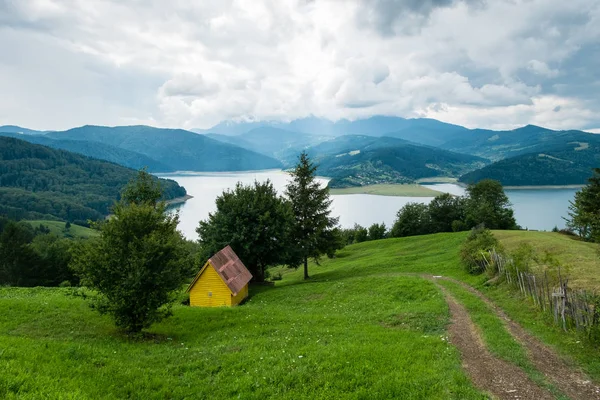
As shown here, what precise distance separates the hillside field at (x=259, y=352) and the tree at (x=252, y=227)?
52.9 ft

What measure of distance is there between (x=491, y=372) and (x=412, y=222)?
262 ft

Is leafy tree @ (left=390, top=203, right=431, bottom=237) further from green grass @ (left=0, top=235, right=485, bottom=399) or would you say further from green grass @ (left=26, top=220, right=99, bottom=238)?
green grass @ (left=26, top=220, right=99, bottom=238)

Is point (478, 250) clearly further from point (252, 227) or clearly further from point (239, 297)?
point (252, 227)

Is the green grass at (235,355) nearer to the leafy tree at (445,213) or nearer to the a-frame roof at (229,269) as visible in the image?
the a-frame roof at (229,269)

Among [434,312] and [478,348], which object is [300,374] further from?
[434,312]

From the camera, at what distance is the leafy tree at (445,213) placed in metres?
90.3

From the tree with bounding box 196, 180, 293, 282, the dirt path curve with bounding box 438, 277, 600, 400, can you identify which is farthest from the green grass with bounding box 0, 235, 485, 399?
the tree with bounding box 196, 180, 293, 282

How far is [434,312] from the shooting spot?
786 inches

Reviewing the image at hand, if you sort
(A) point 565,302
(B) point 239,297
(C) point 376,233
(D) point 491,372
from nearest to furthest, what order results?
1. (D) point 491,372
2. (A) point 565,302
3. (B) point 239,297
4. (C) point 376,233

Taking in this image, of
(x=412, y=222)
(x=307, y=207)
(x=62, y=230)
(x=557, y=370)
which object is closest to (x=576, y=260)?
(x=557, y=370)

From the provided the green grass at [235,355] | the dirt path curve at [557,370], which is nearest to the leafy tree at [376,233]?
the green grass at [235,355]

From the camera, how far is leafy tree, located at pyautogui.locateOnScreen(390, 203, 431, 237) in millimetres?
88750

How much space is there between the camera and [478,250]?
32219 mm

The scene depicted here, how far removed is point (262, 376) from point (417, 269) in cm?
3041
